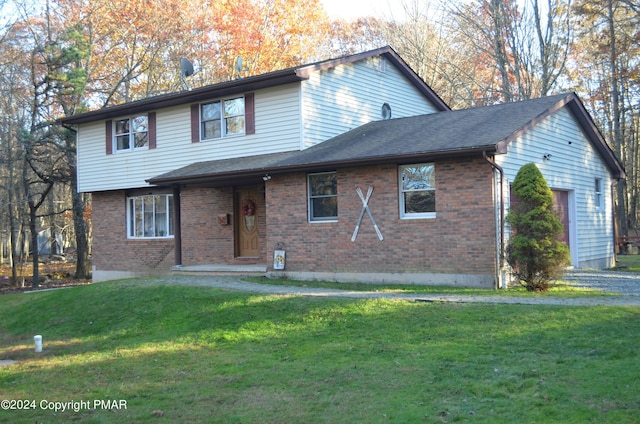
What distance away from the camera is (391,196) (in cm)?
1503

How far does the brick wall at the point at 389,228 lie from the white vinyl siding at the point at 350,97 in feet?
7.68

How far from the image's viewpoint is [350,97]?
1953 cm

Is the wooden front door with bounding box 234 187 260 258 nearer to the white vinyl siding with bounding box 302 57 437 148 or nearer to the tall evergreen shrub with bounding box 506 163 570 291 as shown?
the white vinyl siding with bounding box 302 57 437 148

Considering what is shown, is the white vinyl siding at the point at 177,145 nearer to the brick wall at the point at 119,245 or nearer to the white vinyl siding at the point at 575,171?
the brick wall at the point at 119,245

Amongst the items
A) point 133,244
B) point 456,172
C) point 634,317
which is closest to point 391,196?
point 456,172

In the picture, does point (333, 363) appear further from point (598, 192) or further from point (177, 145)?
point (598, 192)

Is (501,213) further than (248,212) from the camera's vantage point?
No

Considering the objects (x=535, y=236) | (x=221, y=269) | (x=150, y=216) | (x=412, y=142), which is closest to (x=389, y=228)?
(x=412, y=142)

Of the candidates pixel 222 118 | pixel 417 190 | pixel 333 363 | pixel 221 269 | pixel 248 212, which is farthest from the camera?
pixel 222 118

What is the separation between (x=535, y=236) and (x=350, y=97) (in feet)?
28.7

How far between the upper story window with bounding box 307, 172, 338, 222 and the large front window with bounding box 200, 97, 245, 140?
380 centimetres

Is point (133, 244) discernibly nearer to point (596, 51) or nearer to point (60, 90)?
point (60, 90)

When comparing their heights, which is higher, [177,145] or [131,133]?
[131,133]

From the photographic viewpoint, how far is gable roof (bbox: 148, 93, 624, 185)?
1405cm
